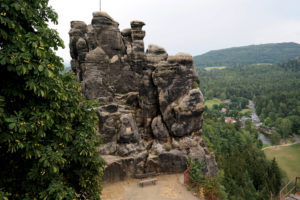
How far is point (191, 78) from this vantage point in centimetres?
2048

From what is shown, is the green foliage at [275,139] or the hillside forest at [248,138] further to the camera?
the green foliage at [275,139]

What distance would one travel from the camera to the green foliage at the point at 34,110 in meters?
5.98

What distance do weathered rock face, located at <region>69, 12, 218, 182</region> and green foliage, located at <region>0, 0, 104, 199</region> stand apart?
10639 mm

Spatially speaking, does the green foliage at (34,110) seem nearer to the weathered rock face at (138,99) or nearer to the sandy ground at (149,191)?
Result: the sandy ground at (149,191)

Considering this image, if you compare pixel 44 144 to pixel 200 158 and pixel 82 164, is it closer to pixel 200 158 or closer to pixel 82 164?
pixel 82 164

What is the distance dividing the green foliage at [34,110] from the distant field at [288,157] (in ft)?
210

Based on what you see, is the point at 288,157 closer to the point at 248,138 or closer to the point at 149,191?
the point at 248,138

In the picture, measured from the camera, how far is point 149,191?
16.0m

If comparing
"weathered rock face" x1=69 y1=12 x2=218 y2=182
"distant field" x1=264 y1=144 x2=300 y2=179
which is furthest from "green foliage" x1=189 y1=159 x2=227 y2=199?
"distant field" x1=264 y1=144 x2=300 y2=179

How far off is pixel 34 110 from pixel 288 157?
3096 inches

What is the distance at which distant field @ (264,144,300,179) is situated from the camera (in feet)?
188

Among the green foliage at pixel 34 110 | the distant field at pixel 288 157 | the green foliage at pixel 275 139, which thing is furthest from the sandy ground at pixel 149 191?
the green foliage at pixel 275 139

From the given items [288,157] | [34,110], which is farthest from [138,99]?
[288,157]

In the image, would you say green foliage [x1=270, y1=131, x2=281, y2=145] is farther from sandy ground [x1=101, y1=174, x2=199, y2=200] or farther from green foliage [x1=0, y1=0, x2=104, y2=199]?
green foliage [x1=0, y1=0, x2=104, y2=199]
